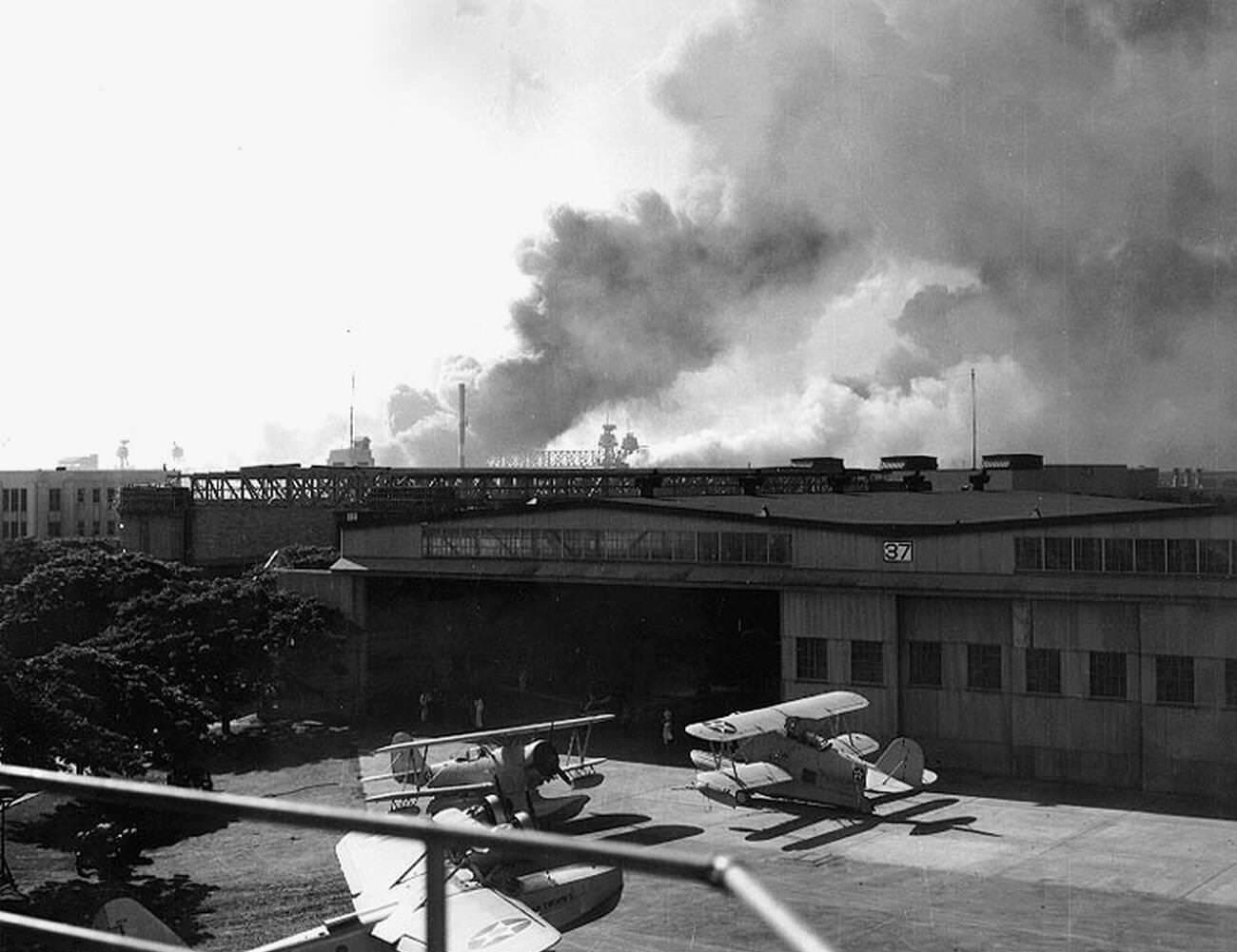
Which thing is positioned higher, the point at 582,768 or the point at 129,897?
the point at 582,768

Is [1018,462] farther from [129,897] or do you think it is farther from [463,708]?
[129,897]

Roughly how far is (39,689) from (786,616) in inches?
635

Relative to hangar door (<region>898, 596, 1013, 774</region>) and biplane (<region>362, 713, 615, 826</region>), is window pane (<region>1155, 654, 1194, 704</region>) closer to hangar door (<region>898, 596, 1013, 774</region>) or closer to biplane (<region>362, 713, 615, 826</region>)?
hangar door (<region>898, 596, 1013, 774</region>)

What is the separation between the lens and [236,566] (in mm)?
52000

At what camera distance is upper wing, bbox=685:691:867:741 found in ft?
75.3

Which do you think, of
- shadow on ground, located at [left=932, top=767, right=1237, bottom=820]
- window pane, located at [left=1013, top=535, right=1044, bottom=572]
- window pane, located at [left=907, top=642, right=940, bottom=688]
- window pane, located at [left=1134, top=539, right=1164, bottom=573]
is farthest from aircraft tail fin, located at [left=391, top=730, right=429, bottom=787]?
window pane, located at [left=1134, top=539, right=1164, bottom=573]

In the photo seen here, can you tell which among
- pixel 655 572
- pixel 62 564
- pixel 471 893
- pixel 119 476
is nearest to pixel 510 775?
pixel 471 893

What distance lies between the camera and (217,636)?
3105cm

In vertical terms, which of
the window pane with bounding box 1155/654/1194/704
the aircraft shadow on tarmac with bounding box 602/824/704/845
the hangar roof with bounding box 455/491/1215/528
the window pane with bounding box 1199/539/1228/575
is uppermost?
the hangar roof with bounding box 455/491/1215/528

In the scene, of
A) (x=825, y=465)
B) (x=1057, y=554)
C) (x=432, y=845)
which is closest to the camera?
(x=432, y=845)

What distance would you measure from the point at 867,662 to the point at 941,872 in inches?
337

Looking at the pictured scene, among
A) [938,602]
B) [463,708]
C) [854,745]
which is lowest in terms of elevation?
[463,708]

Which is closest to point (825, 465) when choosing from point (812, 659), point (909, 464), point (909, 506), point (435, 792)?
point (909, 464)

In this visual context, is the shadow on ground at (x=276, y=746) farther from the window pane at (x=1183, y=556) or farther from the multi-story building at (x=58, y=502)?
the multi-story building at (x=58, y=502)
